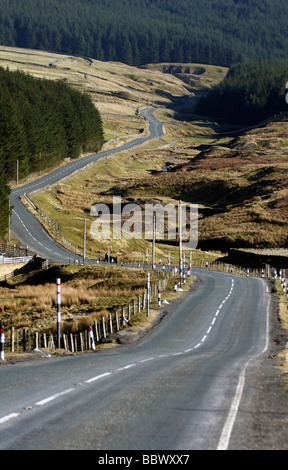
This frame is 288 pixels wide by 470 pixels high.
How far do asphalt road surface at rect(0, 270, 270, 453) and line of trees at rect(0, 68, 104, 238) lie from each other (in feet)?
175

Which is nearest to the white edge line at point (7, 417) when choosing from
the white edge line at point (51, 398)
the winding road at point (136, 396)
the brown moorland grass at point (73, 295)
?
the winding road at point (136, 396)

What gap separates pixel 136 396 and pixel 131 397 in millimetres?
169

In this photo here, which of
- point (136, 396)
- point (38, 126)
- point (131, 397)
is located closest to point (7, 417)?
point (131, 397)

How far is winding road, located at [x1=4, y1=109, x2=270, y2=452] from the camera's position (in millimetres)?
9789

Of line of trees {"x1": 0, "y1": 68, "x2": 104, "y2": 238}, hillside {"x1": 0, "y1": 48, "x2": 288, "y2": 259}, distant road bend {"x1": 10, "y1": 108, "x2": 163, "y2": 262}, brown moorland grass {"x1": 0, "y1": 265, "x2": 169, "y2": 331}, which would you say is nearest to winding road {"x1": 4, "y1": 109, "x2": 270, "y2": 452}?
brown moorland grass {"x1": 0, "y1": 265, "x2": 169, "y2": 331}

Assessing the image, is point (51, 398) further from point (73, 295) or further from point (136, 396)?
point (73, 295)

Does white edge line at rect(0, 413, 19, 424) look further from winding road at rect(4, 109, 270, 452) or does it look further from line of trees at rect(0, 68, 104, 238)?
line of trees at rect(0, 68, 104, 238)

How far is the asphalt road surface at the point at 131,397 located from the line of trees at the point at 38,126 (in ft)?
175

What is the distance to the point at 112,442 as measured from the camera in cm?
955

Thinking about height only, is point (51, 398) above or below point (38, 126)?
below

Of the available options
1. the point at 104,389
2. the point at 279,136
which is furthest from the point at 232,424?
the point at 279,136

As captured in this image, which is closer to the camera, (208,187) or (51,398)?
(51,398)

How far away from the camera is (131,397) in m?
13.1

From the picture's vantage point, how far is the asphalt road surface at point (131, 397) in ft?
32.1
